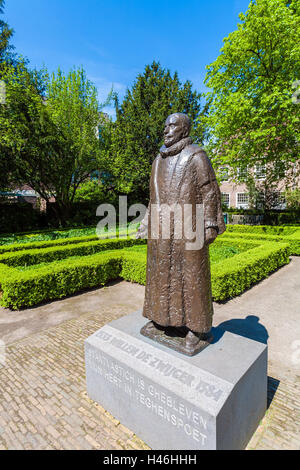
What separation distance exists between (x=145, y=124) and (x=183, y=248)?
2074 cm

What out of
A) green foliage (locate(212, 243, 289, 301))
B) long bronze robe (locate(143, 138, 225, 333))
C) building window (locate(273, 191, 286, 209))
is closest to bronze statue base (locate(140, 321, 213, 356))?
long bronze robe (locate(143, 138, 225, 333))

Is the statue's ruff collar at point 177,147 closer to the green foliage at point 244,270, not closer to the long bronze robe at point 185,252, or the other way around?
the long bronze robe at point 185,252

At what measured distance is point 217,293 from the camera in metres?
6.98

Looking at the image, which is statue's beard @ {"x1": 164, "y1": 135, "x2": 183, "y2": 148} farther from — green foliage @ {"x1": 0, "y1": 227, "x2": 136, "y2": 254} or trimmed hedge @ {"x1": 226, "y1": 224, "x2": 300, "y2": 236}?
trimmed hedge @ {"x1": 226, "y1": 224, "x2": 300, "y2": 236}

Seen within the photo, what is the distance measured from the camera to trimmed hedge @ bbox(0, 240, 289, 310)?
703cm

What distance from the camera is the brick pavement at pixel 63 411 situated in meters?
3.04

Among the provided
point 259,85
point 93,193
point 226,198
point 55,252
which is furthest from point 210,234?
point 226,198

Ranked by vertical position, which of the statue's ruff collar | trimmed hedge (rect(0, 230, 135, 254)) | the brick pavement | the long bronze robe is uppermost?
the statue's ruff collar

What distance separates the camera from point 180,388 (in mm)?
2627

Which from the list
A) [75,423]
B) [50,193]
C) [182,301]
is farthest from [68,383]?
[50,193]

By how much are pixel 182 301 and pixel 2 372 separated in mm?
3584

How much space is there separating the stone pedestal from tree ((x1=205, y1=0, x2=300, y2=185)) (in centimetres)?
1377

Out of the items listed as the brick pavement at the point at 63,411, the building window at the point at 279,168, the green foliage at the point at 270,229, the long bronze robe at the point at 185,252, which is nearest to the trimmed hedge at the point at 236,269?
the brick pavement at the point at 63,411

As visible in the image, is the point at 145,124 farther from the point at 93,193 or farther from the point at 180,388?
the point at 180,388
